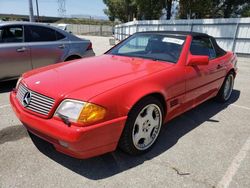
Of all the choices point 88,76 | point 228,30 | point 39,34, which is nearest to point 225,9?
point 228,30

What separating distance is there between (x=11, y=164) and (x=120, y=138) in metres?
1.20

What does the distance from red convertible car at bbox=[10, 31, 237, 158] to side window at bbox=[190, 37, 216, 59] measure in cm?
2

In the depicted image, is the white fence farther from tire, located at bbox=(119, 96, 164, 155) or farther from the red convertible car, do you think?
tire, located at bbox=(119, 96, 164, 155)

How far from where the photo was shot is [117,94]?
2.51m

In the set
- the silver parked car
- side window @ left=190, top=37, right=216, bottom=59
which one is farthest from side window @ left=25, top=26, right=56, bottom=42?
side window @ left=190, top=37, right=216, bottom=59

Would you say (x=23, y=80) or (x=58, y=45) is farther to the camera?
(x=58, y=45)

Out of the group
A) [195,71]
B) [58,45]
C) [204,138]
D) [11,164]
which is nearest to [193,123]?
[204,138]

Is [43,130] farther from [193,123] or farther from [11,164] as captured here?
[193,123]

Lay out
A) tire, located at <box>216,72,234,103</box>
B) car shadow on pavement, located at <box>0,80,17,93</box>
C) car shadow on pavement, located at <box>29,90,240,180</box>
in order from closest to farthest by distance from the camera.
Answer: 1. car shadow on pavement, located at <box>29,90,240,180</box>
2. tire, located at <box>216,72,234,103</box>
3. car shadow on pavement, located at <box>0,80,17,93</box>

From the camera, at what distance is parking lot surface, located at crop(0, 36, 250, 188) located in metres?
2.49

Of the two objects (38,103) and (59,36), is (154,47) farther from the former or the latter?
(59,36)

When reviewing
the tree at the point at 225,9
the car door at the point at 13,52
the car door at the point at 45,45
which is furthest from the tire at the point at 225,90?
the tree at the point at 225,9

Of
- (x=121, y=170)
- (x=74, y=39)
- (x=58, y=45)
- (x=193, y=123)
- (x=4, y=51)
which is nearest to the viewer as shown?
(x=121, y=170)

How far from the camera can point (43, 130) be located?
2.44 meters
